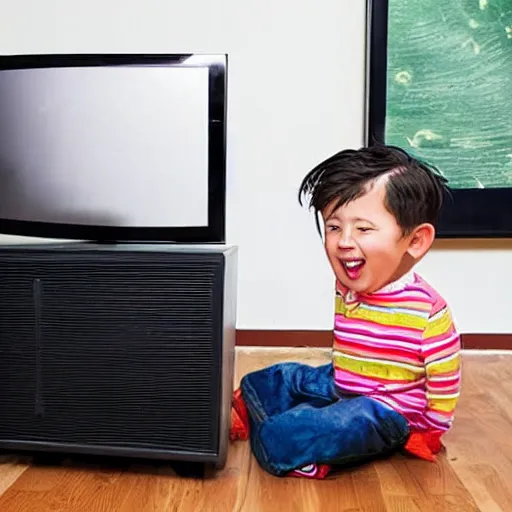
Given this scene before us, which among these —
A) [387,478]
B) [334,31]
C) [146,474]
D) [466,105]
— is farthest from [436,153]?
[146,474]

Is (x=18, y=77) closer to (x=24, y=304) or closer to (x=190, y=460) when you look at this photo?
(x=24, y=304)

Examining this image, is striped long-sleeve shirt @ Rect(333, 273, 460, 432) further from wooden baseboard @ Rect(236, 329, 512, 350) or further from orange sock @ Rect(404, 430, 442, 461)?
wooden baseboard @ Rect(236, 329, 512, 350)

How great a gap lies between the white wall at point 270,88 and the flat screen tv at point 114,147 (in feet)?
2.72

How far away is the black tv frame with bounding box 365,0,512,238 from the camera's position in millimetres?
2123

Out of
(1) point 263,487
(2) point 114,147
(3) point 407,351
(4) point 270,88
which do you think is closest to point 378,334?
(3) point 407,351

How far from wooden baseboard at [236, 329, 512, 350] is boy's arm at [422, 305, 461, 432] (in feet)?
3.04

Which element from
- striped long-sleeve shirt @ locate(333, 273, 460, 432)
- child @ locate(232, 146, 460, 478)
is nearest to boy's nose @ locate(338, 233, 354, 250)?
child @ locate(232, 146, 460, 478)

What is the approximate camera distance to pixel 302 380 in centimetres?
147

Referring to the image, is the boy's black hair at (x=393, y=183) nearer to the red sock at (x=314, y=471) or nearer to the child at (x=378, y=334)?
the child at (x=378, y=334)

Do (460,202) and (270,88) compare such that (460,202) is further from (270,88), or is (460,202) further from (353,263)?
(353,263)

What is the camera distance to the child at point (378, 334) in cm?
127

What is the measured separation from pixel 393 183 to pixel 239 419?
56cm

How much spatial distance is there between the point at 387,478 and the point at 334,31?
1.35 m

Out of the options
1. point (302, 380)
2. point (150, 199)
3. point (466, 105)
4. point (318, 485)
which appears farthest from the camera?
point (466, 105)
